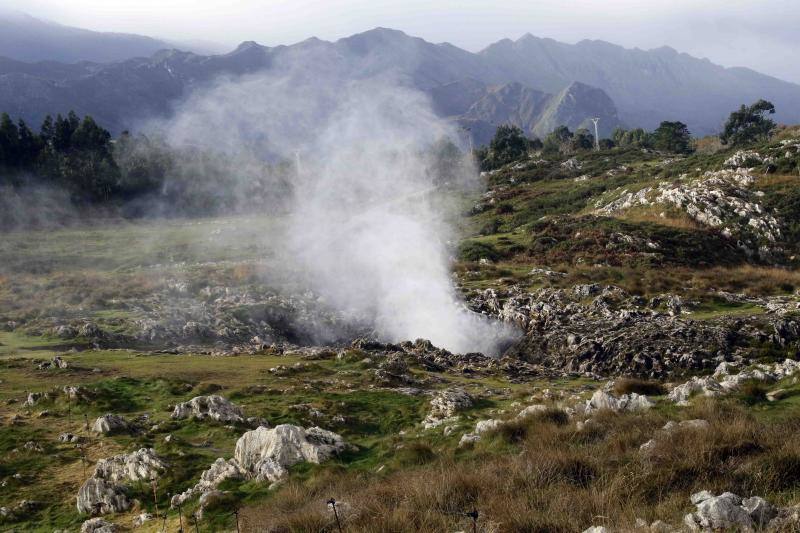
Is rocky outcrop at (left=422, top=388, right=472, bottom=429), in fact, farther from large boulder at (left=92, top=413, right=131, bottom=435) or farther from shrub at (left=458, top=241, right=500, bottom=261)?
shrub at (left=458, top=241, right=500, bottom=261)

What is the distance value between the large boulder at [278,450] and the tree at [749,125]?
325 ft

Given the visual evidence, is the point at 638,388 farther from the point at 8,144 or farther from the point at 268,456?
the point at 8,144

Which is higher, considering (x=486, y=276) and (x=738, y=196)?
(x=738, y=196)

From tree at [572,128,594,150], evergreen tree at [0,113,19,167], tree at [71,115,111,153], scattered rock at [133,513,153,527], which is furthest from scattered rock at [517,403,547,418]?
tree at [572,128,594,150]

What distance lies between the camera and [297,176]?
92.7m

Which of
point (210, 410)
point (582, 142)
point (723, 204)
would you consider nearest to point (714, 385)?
point (210, 410)

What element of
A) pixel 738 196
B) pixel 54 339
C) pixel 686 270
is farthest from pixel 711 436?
pixel 738 196

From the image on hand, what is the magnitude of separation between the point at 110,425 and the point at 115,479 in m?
3.45

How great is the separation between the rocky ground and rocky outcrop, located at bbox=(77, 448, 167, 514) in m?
0.05

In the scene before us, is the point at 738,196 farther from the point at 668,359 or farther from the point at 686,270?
the point at 668,359

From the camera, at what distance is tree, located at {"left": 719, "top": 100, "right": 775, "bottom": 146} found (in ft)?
306

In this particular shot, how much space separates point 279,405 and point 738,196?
157ft

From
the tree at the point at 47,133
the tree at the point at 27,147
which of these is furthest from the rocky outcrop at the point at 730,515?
the tree at the point at 47,133

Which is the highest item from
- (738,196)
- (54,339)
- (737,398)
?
(738,196)
